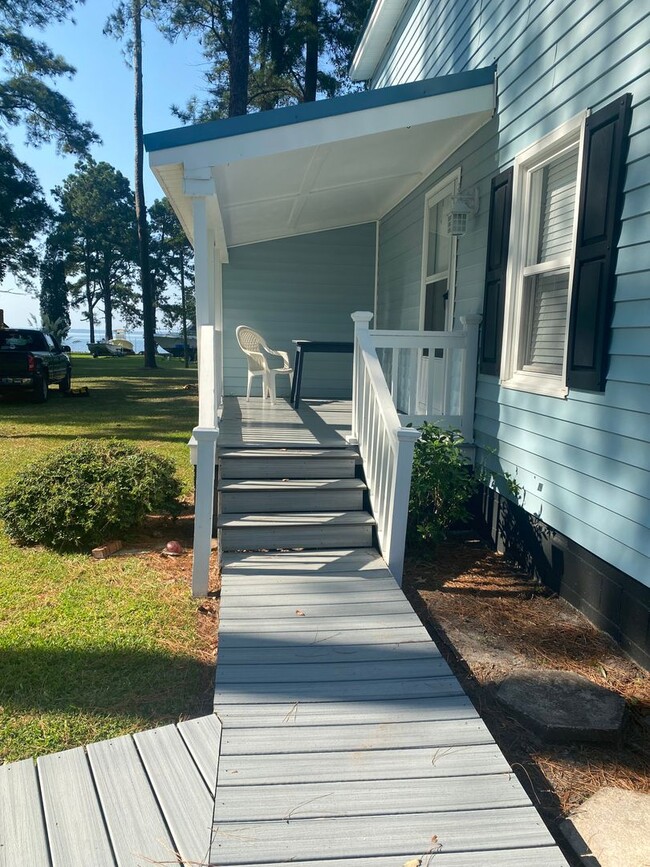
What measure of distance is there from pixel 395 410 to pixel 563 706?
2.04m

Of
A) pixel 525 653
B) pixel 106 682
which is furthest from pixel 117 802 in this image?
pixel 525 653

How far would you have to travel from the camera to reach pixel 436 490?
4.44 metres

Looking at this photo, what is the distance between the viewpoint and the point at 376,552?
410 cm

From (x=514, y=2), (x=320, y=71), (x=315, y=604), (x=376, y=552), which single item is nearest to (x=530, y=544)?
(x=376, y=552)

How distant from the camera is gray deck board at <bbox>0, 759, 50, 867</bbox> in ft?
5.72

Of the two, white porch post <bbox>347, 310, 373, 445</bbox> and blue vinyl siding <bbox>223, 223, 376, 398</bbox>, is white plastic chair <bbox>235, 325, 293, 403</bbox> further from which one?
white porch post <bbox>347, 310, 373, 445</bbox>

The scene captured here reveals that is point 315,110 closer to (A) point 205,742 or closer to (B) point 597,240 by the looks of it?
(B) point 597,240

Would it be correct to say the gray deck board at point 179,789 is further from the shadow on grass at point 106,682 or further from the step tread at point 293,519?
the step tread at point 293,519

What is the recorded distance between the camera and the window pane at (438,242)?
6.10 m

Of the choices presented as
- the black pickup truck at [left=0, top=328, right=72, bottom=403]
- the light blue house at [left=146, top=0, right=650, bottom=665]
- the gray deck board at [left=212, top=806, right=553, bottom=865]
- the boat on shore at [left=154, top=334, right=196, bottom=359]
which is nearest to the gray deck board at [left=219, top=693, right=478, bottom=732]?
the gray deck board at [left=212, top=806, right=553, bottom=865]

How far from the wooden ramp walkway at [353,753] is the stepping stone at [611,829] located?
196mm

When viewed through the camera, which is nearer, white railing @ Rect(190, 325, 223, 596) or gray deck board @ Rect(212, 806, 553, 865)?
gray deck board @ Rect(212, 806, 553, 865)

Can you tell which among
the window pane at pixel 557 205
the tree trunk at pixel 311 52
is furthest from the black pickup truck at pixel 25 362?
the window pane at pixel 557 205

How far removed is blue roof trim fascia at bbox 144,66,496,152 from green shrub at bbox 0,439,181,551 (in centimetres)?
232
